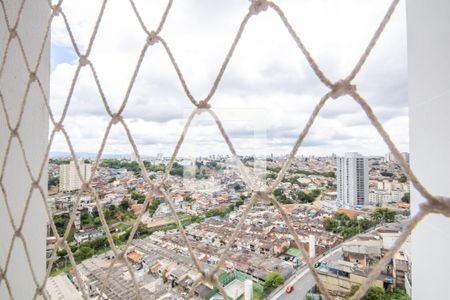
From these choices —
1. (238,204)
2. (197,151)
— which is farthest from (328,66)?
(197,151)

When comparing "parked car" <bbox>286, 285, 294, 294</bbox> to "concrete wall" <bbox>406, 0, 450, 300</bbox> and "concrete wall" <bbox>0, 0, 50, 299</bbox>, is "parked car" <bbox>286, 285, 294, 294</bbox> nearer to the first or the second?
"concrete wall" <bbox>406, 0, 450, 300</bbox>

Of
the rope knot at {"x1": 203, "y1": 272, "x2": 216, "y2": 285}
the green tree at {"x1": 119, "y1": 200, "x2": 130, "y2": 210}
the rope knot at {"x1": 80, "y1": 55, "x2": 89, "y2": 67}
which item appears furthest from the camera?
the green tree at {"x1": 119, "y1": 200, "x2": 130, "y2": 210}

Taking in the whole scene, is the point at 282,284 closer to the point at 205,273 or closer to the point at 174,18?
the point at 205,273

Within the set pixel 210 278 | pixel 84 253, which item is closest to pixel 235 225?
pixel 210 278

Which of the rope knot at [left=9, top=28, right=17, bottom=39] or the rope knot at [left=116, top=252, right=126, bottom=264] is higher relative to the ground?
the rope knot at [left=9, top=28, right=17, bottom=39]

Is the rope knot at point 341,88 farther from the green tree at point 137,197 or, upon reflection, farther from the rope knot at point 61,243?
the rope knot at point 61,243

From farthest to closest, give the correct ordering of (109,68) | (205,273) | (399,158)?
(109,68) < (205,273) < (399,158)

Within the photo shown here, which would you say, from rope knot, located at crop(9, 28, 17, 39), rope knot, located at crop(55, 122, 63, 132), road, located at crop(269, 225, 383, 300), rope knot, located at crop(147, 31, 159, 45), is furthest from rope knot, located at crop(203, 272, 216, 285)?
rope knot, located at crop(9, 28, 17, 39)
